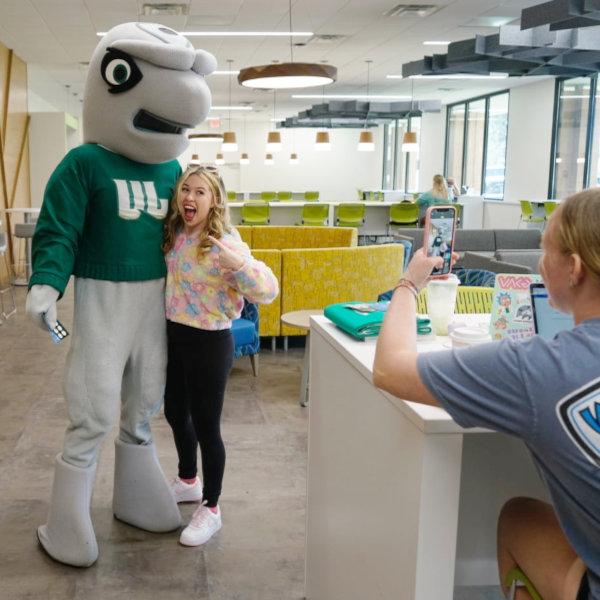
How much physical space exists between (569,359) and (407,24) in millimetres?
7783

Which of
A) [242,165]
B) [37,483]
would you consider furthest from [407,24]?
[242,165]

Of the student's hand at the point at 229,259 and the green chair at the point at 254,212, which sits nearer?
the student's hand at the point at 229,259

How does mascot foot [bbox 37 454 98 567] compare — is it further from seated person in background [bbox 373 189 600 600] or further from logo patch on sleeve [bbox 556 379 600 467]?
logo patch on sleeve [bbox 556 379 600 467]

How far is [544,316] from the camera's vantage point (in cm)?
141

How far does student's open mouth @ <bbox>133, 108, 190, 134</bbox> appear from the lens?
2184 mm

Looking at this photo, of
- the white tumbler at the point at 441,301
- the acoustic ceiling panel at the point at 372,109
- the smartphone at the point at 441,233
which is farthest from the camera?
the acoustic ceiling panel at the point at 372,109

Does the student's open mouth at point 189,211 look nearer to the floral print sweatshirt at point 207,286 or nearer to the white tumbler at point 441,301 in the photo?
the floral print sweatshirt at point 207,286

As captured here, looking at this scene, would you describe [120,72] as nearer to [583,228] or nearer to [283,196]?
[583,228]

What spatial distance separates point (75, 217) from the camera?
210cm

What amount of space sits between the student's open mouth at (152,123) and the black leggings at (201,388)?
0.60 metres

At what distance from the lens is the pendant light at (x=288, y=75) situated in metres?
5.18

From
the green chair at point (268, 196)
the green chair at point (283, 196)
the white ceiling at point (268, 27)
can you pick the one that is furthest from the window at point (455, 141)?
the green chair at point (268, 196)

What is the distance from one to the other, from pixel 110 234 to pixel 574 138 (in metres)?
10.4

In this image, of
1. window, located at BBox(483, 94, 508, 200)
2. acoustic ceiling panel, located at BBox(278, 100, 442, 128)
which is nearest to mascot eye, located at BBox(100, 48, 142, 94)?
window, located at BBox(483, 94, 508, 200)
